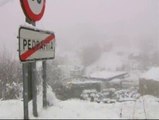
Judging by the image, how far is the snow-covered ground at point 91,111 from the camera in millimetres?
4004

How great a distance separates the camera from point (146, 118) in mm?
3967

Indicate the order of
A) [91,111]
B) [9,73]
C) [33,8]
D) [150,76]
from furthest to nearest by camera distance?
[9,73] < [150,76] < [91,111] < [33,8]

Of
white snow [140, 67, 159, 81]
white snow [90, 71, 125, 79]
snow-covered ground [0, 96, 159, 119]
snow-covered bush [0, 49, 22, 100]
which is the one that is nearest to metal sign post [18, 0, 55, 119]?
snow-covered ground [0, 96, 159, 119]

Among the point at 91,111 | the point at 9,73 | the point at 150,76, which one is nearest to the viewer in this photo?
the point at 91,111

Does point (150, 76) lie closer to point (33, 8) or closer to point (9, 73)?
point (9, 73)

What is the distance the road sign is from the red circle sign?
0.64ft

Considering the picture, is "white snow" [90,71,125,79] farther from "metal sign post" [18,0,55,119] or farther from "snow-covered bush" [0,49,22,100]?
"metal sign post" [18,0,55,119]

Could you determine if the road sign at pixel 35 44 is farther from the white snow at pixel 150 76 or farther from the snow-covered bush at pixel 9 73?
the snow-covered bush at pixel 9 73

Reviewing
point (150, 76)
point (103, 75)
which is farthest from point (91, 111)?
point (103, 75)

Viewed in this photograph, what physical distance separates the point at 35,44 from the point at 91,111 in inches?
44.4

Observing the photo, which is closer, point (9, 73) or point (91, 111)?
point (91, 111)

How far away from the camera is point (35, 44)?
12.7 feet

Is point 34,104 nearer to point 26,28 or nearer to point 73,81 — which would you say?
point 26,28

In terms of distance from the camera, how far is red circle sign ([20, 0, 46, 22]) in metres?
3.80
